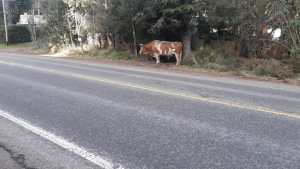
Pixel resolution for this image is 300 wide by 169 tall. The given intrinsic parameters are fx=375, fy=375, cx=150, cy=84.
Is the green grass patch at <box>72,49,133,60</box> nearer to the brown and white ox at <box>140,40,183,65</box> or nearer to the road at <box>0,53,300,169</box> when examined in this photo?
the brown and white ox at <box>140,40,183,65</box>

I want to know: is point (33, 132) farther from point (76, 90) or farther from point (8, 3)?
point (8, 3)

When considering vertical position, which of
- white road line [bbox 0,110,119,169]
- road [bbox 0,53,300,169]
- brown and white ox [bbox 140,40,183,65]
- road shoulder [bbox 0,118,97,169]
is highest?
brown and white ox [bbox 140,40,183,65]

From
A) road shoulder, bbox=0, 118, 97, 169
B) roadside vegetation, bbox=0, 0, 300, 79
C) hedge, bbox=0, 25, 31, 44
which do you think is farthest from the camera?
hedge, bbox=0, 25, 31, 44

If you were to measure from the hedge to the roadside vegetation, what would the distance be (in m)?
23.3

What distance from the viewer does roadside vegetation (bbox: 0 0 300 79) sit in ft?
51.6

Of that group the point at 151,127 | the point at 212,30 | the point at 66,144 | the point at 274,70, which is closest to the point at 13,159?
the point at 66,144

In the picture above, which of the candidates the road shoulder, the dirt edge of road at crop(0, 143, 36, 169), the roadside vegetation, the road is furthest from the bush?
the dirt edge of road at crop(0, 143, 36, 169)

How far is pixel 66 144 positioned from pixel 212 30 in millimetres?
17926

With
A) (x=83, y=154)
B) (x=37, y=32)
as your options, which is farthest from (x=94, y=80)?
(x=37, y=32)

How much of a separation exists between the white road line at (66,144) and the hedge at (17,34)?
4293cm

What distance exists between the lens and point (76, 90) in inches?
408

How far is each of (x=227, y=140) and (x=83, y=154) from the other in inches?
83.6

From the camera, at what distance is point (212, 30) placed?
73.2 feet

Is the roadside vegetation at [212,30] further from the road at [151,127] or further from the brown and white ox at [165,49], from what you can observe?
the road at [151,127]
